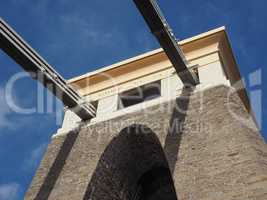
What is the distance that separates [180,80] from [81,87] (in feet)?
10.1

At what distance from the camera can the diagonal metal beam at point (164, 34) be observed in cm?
817

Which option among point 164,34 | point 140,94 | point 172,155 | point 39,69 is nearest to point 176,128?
point 172,155

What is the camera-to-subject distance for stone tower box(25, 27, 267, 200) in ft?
24.7

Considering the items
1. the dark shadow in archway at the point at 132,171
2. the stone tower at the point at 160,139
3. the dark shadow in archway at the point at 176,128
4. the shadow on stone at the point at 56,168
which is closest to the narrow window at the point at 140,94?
the stone tower at the point at 160,139

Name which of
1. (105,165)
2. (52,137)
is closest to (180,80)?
(105,165)

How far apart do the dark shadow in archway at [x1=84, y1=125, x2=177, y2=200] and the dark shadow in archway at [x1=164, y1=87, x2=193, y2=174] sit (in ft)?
1.95

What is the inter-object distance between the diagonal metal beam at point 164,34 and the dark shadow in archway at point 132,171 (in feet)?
5.16

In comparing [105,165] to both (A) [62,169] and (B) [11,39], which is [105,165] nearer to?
(A) [62,169]

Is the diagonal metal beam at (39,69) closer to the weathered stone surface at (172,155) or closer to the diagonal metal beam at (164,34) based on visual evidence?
the weathered stone surface at (172,155)

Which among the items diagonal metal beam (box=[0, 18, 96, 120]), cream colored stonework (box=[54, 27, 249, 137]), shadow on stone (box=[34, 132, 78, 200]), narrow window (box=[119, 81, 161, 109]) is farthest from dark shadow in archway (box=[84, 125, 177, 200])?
diagonal metal beam (box=[0, 18, 96, 120])

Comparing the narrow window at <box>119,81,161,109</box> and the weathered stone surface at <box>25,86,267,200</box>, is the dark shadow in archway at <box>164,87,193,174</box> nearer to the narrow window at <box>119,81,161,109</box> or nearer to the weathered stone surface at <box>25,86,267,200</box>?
the weathered stone surface at <box>25,86,267,200</box>

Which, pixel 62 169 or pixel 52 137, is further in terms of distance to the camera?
pixel 52 137

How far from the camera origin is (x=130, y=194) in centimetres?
1034

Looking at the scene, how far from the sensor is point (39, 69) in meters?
9.10
